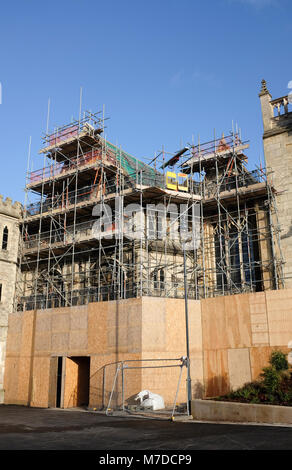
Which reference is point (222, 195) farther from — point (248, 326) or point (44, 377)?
point (44, 377)

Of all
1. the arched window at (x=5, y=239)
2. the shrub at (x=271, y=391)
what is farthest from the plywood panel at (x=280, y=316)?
the arched window at (x=5, y=239)

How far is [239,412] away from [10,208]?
2537 centimetres

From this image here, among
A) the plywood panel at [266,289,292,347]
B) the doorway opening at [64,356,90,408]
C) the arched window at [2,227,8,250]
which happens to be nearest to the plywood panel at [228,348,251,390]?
the plywood panel at [266,289,292,347]

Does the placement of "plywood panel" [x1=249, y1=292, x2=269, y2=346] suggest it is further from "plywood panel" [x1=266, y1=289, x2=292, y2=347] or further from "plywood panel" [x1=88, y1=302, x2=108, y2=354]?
"plywood panel" [x1=88, y1=302, x2=108, y2=354]

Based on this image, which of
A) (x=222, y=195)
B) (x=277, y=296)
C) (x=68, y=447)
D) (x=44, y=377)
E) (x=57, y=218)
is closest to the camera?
(x=68, y=447)

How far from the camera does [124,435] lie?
45.9 feet

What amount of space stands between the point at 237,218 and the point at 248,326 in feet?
30.7

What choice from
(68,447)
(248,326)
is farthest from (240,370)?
(68,447)

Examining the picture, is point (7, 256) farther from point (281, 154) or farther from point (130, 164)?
point (281, 154)

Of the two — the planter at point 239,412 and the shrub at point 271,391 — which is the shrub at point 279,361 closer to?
the shrub at point 271,391

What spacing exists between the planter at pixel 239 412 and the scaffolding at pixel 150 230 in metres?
10.3

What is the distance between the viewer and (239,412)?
1703 cm

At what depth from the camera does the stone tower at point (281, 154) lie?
2834cm

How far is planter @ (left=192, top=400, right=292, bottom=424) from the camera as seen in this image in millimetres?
15909
